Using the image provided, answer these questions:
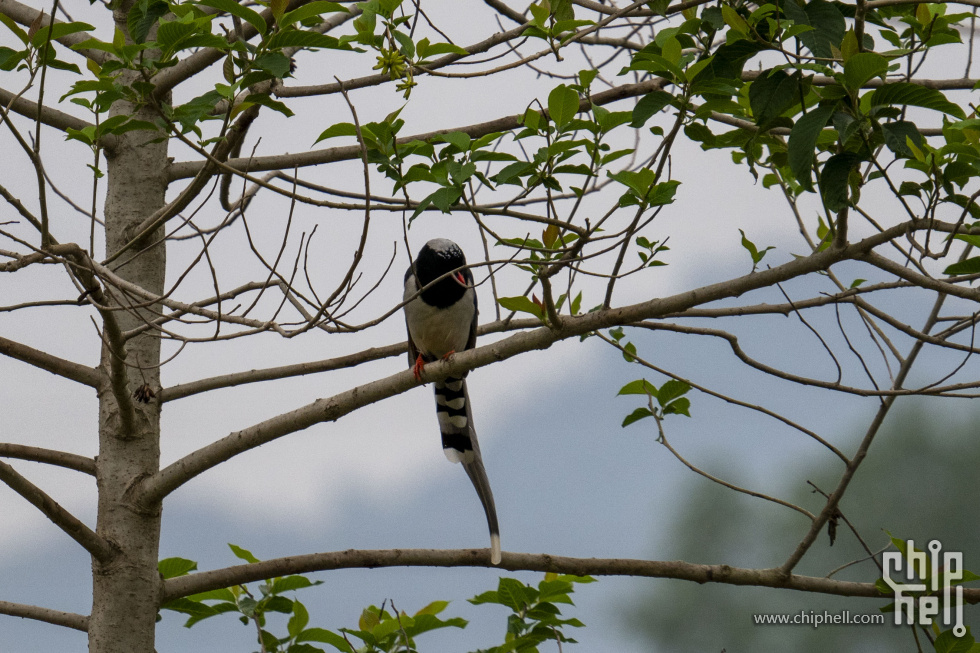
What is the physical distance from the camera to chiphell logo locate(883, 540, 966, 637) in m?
2.86

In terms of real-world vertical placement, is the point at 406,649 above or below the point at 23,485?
below

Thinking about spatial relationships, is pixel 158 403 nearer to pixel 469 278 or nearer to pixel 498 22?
pixel 469 278

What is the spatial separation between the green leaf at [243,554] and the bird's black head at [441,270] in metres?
1.34

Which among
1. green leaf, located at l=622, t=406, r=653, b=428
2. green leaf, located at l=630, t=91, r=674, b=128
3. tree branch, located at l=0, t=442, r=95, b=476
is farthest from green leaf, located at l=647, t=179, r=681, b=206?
tree branch, located at l=0, t=442, r=95, b=476

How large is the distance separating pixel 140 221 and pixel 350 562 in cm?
169

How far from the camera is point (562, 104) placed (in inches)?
86.7

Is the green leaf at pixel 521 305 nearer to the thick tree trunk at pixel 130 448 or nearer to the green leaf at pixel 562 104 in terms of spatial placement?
the green leaf at pixel 562 104

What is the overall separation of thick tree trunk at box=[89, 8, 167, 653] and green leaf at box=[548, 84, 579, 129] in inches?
59.1

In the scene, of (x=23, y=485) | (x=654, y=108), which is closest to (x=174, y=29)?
(x=654, y=108)

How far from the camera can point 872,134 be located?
2.07 m

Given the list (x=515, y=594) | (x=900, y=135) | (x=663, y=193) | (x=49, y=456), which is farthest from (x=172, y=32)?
(x=515, y=594)

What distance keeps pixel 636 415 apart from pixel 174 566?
1823mm

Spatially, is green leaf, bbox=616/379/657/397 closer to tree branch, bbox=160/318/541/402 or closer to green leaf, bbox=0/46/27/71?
tree branch, bbox=160/318/541/402

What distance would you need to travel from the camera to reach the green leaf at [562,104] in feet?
7.18
